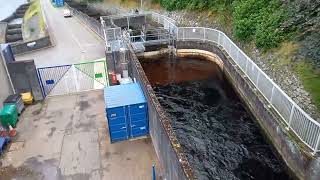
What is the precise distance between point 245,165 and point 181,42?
14.9 meters

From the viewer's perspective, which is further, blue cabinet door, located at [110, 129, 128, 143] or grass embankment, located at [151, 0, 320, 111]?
grass embankment, located at [151, 0, 320, 111]

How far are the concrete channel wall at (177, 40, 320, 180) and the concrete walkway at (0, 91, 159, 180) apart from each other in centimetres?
610

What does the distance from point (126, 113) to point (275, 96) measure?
781cm

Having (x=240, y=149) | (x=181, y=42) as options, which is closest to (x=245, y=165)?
(x=240, y=149)

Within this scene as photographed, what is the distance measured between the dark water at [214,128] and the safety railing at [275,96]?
1891 mm

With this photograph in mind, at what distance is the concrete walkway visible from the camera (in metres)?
11.9

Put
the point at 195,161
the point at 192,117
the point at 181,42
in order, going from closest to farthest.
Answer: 1. the point at 195,161
2. the point at 192,117
3. the point at 181,42

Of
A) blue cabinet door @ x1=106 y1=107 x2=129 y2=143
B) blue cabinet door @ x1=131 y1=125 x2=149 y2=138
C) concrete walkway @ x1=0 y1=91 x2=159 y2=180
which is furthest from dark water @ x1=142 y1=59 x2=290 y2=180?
blue cabinet door @ x1=106 y1=107 x2=129 y2=143

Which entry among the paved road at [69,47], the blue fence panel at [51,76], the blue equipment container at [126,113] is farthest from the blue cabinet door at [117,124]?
the paved road at [69,47]

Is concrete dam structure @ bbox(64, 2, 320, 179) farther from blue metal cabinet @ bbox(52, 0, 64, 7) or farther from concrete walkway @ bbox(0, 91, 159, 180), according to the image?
blue metal cabinet @ bbox(52, 0, 64, 7)

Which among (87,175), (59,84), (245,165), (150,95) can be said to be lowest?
(245,165)

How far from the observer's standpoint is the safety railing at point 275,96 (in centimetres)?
1238

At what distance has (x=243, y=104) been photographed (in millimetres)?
19141

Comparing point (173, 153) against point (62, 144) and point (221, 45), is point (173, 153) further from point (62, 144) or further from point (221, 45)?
point (221, 45)
